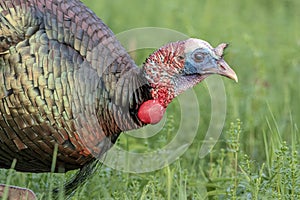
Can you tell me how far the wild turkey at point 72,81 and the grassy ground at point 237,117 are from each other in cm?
26

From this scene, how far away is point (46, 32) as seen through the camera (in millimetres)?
4000

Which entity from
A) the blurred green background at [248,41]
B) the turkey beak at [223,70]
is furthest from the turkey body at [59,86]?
the blurred green background at [248,41]

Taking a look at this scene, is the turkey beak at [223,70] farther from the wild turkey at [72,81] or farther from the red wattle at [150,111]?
the red wattle at [150,111]

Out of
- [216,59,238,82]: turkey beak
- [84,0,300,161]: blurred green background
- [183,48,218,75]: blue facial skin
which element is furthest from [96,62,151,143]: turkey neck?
[84,0,300,161]: blurred green background

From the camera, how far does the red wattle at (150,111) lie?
4.11 m

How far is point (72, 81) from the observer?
12.9ft

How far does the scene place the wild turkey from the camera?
3902mm

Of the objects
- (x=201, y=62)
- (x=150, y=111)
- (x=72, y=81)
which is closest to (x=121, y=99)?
(x=150, y=111)

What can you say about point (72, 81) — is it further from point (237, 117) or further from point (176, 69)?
point (237, 117)

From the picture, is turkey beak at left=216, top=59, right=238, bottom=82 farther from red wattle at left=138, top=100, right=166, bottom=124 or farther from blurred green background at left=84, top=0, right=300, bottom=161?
blurred green background at left=84, top=0, right=300, bottom=161

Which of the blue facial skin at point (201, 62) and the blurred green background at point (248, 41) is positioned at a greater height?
the blurred green background at point (248, 41)

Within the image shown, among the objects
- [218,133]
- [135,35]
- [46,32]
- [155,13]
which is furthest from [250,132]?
[155,13]

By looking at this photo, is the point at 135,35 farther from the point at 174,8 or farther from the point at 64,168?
the point at 64,168

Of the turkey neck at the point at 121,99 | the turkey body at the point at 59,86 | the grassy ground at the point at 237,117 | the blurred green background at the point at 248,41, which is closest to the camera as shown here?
the turkey body at the point at 59,86
